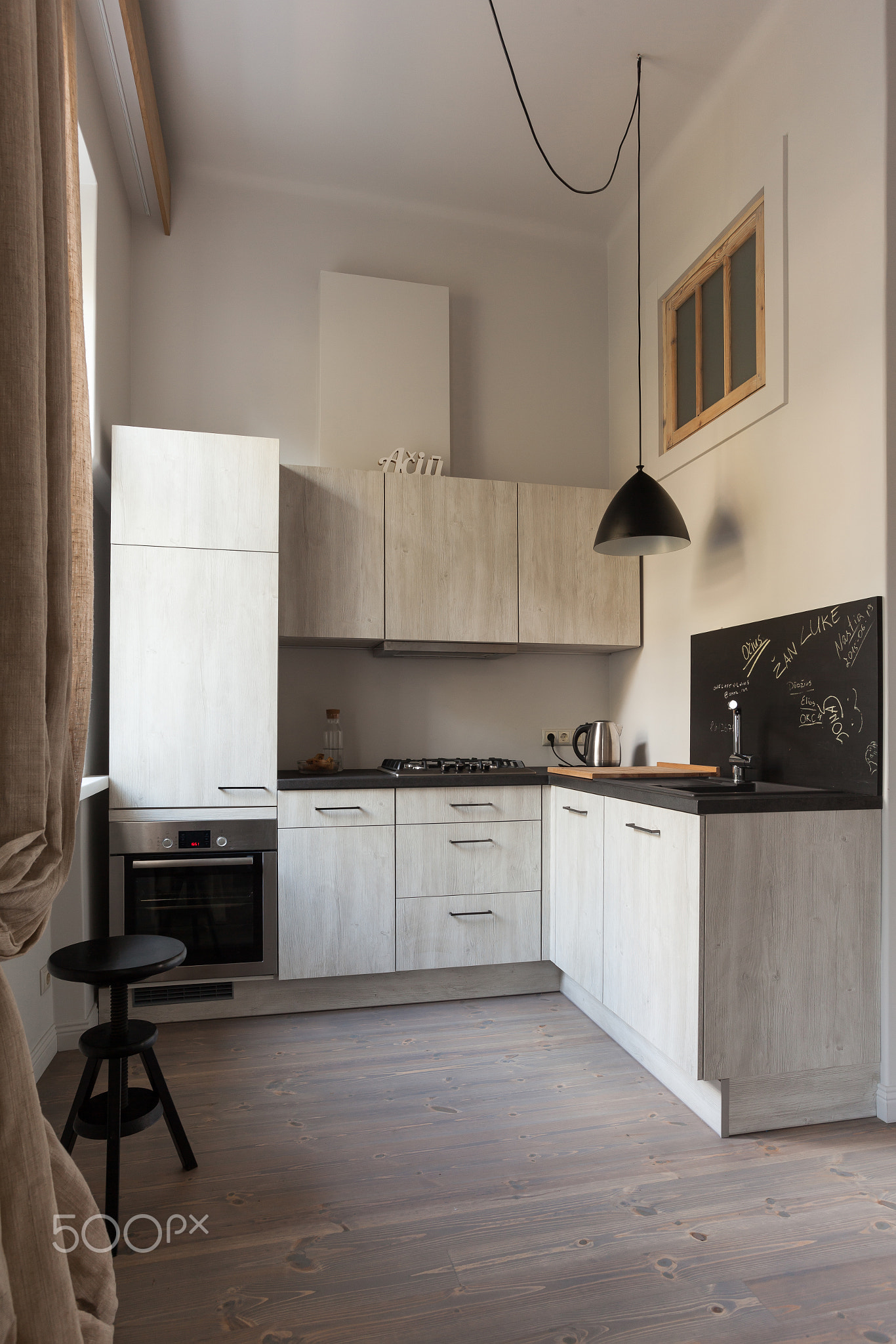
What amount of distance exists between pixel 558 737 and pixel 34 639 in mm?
2909

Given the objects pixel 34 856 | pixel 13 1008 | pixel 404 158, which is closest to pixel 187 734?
pixel 34 856

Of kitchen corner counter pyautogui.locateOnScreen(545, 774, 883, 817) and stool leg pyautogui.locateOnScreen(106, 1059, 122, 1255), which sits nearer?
stool leg pyautogui.locateOnScreen(106, 1059, 122, 1255)

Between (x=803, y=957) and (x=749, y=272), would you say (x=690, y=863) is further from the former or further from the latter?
(x=749, y=272)

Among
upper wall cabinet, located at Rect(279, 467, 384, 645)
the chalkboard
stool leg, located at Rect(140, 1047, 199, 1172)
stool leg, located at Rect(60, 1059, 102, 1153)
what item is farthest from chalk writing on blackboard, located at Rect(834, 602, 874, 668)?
stool leg, located at Rect(60, 1059, 102, 1153)

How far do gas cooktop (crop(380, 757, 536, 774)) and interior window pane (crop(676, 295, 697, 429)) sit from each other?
5.25 ft

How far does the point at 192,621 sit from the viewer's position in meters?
2.84

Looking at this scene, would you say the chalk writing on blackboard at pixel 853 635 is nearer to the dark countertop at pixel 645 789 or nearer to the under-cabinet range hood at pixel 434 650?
the dark countertop at pixel 645 789

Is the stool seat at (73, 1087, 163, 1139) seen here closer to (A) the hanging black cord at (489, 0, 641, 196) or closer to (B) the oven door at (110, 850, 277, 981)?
(B) the oven door at (110, 850, 277, 981)

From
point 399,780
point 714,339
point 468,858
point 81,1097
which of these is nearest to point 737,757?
point 468,858

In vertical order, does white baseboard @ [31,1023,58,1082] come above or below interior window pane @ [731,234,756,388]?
below

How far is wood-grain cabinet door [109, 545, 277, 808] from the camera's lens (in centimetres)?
278

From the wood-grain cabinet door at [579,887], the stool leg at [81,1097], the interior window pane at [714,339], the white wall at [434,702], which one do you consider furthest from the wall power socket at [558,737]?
the stool leg at [81,1097]

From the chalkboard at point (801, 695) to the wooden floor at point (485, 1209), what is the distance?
1.00m

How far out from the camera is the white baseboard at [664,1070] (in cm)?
209
